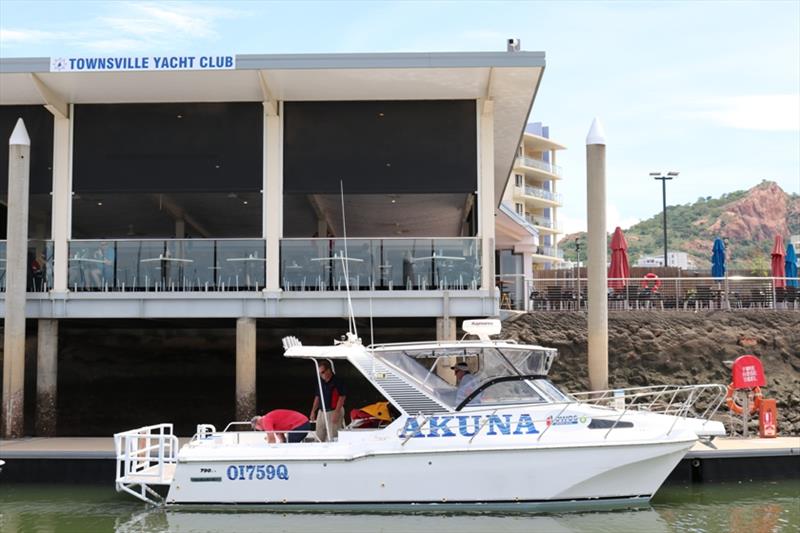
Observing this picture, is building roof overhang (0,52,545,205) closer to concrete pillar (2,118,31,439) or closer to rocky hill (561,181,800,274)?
concrete pillar (2,118,31,439)

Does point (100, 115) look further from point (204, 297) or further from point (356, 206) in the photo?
point (356, 206)

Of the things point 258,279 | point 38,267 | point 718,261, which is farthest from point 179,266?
point 718,261

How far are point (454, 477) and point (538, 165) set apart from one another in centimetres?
5455

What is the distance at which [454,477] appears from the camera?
1080 centimetres

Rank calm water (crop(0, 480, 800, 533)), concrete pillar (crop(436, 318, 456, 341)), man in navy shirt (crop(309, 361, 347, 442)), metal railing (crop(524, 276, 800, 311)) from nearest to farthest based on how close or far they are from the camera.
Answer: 1. calm water (crop(0, 480, 800, 533))
2. man in navy shirt (crop(309, 361, 347, 442))
3. concrete pillar (crop(436, 318, 456, 341))
4. metal railing (crop(524, 276, 800, 311))

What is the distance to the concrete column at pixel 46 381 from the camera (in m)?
15.0

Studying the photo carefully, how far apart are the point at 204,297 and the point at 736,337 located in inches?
502

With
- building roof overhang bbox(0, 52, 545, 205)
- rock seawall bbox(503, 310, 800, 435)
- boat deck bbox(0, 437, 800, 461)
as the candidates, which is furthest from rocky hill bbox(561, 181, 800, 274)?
boat deck bbox(0, 437, 800, 461)

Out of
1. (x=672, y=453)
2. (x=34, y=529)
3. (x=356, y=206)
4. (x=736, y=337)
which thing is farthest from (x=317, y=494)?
(x=736, y=337)

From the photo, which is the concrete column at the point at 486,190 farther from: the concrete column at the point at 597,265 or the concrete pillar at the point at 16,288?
the concrete pillar at the point at 16,288

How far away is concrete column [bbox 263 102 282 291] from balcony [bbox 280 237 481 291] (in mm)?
228

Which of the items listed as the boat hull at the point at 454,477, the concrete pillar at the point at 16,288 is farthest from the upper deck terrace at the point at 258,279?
the boat hull at the point at 454,477

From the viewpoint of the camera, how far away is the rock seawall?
785 inches

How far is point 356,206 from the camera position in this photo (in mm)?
20812
